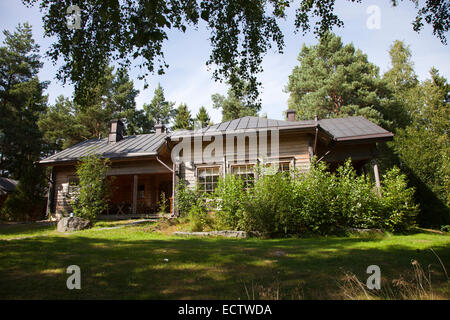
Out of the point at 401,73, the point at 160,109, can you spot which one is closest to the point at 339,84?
the point at 401,73

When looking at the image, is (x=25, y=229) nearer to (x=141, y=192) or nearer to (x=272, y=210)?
(x=141, y=192)

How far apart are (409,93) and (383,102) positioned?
12.4ft

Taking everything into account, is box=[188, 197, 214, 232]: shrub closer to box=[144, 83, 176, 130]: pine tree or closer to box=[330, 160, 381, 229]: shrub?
box=[330, 160, 381, 229]: shrub

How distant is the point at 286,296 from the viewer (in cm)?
265

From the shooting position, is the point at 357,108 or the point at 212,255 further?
the point at 357,108

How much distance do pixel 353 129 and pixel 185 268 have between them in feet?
36.5

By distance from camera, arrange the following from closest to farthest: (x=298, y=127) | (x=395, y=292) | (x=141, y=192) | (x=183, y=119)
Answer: (x=395, y=292)
(x=298, y=127)
(x=141, y=192)
(x=183, y=119)

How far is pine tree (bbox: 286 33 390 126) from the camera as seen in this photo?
22969 millimetres

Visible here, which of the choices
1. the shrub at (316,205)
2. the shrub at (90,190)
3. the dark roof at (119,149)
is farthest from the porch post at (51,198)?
the shrub at (316,205)

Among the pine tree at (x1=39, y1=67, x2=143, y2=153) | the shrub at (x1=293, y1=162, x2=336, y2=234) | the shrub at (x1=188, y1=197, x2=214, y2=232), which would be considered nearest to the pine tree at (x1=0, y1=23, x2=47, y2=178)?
the pine tree at (x1=39, y1=67, x2=143, y2=153)

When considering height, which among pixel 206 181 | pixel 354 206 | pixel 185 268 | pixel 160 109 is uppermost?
pixel 160 109

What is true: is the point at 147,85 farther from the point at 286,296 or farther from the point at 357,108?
the point at 357,108

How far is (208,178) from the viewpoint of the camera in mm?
11328

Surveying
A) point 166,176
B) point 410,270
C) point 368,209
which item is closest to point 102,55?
point 410,270
